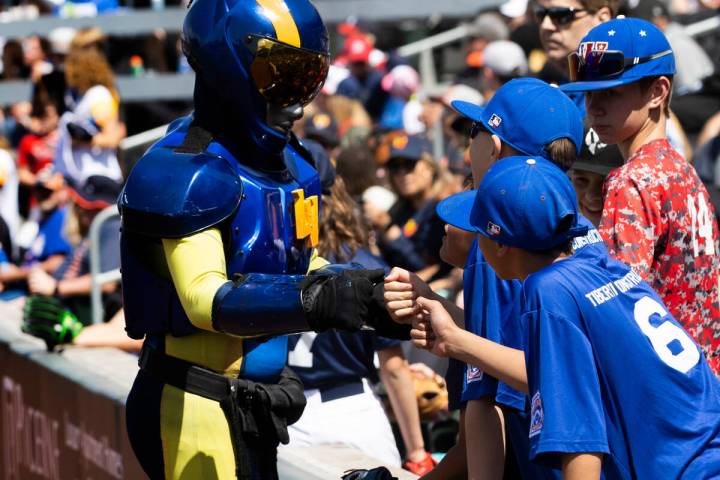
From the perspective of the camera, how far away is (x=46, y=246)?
8.79 m

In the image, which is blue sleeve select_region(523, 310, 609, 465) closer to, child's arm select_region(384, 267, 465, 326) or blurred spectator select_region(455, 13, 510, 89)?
child's arm select_region(384, 267, 465, 326)

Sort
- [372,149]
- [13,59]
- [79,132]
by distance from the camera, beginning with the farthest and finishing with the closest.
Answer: [13,59] < [79,132] < [372,149]

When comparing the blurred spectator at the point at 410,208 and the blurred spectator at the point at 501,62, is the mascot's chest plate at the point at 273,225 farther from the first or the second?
the blurred spectator at the point at 501,62

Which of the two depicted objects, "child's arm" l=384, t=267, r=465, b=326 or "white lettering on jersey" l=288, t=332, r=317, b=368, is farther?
"white lettering on jersey" l=288, t=332, r=317, b=368

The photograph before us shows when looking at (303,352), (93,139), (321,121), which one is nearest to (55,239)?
(93,139)

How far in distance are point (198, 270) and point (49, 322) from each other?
3.03 meters

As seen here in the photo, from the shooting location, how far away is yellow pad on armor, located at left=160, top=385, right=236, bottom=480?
3525 millimetres

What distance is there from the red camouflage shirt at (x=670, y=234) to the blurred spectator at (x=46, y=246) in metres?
5.59

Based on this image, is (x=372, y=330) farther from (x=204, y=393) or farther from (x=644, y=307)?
(x=644, y=307)

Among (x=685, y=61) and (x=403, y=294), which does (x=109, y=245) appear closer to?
(x=685, y=61)

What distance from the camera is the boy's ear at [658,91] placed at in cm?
374

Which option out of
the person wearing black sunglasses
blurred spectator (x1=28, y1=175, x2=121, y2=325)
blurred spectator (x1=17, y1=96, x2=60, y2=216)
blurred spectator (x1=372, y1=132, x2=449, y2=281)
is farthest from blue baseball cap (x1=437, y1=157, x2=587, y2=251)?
blurred spectator (x1=17, y1=96, x2=60, y2=216)

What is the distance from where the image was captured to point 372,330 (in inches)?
129

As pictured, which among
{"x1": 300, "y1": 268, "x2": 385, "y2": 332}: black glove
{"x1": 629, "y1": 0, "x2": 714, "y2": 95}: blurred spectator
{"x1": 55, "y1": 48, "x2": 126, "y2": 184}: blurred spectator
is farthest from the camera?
{"x1": 55, "y1": 48, "x2": 126, "y2": 184}: blurred spectator
